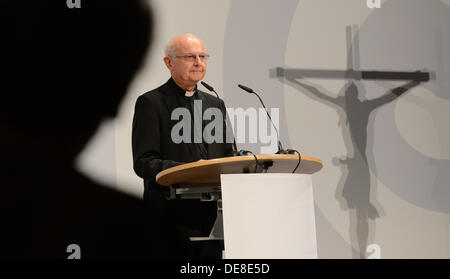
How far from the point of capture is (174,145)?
13.5 feet

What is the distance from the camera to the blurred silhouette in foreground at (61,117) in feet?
14.2

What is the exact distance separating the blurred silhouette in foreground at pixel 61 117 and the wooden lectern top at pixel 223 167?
116 cm

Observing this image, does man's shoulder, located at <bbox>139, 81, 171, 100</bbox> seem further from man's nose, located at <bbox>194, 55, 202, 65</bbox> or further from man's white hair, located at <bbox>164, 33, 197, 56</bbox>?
man's nose, located at <bbox>194, 55, 202, 65</bbox>

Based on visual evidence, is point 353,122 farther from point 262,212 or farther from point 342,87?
point 262,212

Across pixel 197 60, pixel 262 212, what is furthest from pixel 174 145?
pixel 262 212

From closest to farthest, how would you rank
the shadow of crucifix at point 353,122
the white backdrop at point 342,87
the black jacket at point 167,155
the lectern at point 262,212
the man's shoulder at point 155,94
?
the lectern at point 262,212
the black jacket at point 167,155
the man's shoulder at point 155,94
the white backdrop at point 342,87
the shadow of crucifix at point 353,122

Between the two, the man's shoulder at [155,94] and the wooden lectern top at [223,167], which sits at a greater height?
the man's shoulder at [155,94]

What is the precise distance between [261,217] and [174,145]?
1306mm

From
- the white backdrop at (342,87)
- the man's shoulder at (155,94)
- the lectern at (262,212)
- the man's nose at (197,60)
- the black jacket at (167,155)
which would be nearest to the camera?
the lectern at (262,212)

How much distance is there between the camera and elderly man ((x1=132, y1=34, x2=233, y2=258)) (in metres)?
4.00

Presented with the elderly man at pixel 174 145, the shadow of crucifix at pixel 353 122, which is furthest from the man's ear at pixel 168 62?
the shadow of crucifix at pixel 353 122

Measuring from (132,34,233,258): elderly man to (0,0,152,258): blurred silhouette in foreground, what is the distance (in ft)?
0.54

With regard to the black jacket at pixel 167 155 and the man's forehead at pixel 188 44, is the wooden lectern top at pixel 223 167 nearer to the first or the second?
the black jacket at pixel 167 155
